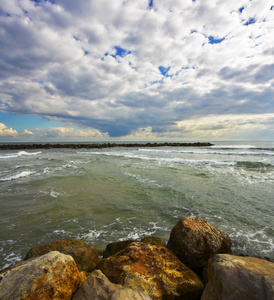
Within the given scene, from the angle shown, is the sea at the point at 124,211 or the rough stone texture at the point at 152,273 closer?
the rough stone texture at the point at 152,273

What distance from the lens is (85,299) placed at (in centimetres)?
211

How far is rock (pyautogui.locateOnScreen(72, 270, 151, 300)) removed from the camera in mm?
2063

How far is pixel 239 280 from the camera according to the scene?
2.13 meters

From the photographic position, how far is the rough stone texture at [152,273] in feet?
8.16

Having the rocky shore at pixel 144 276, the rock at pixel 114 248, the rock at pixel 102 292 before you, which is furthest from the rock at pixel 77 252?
the rock at pixel 102 292

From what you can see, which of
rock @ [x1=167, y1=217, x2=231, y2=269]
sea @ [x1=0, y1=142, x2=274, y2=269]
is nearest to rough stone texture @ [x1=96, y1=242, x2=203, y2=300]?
rock @ [x1=167, y1=217, x2=231, y2=269]

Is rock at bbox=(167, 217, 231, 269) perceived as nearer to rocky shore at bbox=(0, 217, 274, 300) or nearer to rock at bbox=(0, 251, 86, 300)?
rocky shore at bbox=(0, 217, 274, 300)

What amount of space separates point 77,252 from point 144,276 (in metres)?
1.55

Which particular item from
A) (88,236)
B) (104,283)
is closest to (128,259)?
(104,283)

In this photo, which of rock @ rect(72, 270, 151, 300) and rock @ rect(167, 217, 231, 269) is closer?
rock @ rect(72, 270, 151, 300)

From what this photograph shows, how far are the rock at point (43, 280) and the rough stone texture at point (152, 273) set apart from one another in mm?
676

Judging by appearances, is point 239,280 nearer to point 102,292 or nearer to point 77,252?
point 102,292

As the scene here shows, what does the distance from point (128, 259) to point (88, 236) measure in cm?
255

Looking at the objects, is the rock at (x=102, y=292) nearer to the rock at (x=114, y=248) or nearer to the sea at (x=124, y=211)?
the rock at (x=114, y=248)
